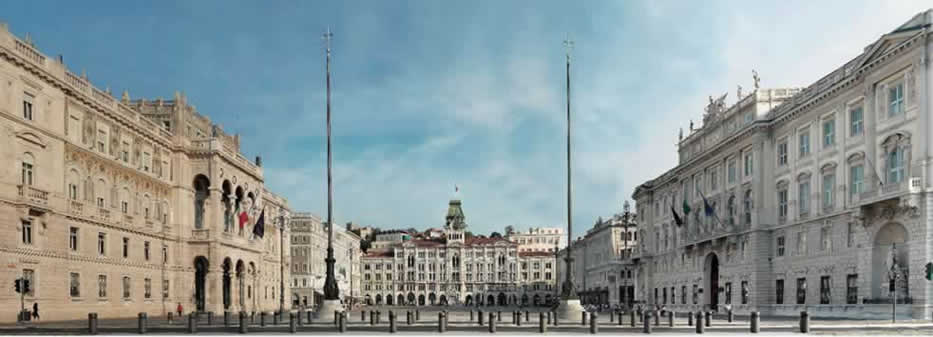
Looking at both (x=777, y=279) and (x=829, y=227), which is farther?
(x=777, y=279)

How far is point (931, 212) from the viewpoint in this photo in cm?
4375

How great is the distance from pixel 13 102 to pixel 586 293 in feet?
405

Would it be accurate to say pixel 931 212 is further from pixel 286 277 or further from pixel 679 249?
pixel 286 277

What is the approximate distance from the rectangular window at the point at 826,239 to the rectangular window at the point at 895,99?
10830 mm

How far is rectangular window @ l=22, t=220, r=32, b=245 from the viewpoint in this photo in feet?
150

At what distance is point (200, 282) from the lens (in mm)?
73188

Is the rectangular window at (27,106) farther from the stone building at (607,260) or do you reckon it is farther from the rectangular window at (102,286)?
the stone building at (607,260)

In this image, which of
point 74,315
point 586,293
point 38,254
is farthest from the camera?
point 586,293

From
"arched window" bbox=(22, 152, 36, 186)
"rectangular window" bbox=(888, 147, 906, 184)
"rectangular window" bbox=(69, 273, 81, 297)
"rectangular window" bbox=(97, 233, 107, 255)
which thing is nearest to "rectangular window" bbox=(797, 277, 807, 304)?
"rectangular window" bbox=(888, 147, 906, 184)

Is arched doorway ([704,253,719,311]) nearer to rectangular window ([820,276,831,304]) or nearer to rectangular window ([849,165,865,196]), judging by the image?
rectangular window ([820,276,831,304])

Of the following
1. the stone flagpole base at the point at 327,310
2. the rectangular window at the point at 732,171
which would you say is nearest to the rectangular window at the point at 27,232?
the stone flagpole base at the point at 327,310

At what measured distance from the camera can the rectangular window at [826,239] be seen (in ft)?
185

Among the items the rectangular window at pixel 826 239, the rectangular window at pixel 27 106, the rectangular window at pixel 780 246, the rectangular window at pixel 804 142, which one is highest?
the rectangular window at pixel 27 106

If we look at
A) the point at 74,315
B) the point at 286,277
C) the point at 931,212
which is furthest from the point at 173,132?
the point at 931,212
